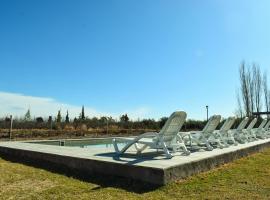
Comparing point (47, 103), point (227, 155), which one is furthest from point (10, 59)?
point (47, 103)

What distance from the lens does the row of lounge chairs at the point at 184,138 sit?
261 inches

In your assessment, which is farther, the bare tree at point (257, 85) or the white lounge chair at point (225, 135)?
the bare tree at point (257, 85)

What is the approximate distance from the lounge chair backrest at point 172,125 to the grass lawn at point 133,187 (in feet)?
4.14

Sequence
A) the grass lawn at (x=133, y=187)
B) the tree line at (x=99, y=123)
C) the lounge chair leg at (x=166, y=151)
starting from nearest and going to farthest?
1. the grass lawn at (x=133, y=187)
2. the lounge chair leg at (x=166, y=151)
3. the tree line at (x=99, y=123)

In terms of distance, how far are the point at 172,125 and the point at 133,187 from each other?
82.0 inches

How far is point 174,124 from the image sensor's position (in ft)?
22.3

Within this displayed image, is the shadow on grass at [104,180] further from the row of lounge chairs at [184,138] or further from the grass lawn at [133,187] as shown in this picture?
the row of lounge chairs at [184,138]

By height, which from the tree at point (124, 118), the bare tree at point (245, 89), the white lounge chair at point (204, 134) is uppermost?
the bare tree at point (245, 89)

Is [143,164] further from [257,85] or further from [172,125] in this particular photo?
[257,85]

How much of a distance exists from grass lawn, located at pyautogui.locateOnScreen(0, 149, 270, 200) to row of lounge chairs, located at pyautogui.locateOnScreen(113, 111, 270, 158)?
1249 mm

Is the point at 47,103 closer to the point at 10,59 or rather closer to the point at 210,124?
the point at 10,59

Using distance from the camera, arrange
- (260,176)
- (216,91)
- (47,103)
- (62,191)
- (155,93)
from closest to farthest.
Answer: (62,191) < (260,176) < (216,91) < (155,93) < (47,103)

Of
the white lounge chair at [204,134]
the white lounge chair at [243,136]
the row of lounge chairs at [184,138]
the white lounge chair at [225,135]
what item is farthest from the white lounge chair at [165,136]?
the white lounge chair at [243,136]

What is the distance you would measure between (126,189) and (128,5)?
11473 mm
